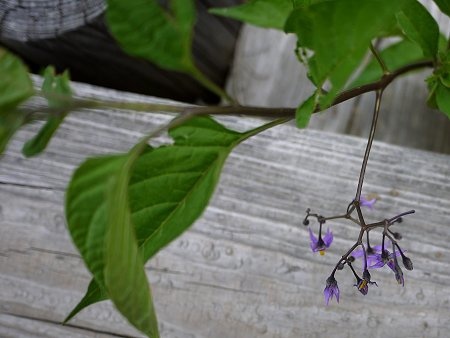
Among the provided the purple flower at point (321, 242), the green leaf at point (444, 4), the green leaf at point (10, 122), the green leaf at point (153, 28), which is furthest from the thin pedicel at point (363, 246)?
the green leaf at point (10, 122)

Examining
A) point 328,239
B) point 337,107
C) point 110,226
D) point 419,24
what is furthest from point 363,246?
point 337,107

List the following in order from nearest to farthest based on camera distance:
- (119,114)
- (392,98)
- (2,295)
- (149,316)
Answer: (149,316) → (2,295) → (119,114) → (392,98)

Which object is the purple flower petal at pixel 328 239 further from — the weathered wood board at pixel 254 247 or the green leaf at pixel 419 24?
the green leaf at pixel 419 24

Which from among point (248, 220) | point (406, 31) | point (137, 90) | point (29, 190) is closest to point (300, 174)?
Answer: point (248, 220)

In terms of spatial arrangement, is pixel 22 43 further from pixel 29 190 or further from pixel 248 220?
pixel 248 220

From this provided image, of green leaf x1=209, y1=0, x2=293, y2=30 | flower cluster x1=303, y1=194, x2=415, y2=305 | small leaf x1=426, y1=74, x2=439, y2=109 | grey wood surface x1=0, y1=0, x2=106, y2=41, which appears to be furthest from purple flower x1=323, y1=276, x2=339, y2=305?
grey wood surface x1=0, y1=0, x2=106, y2=41
